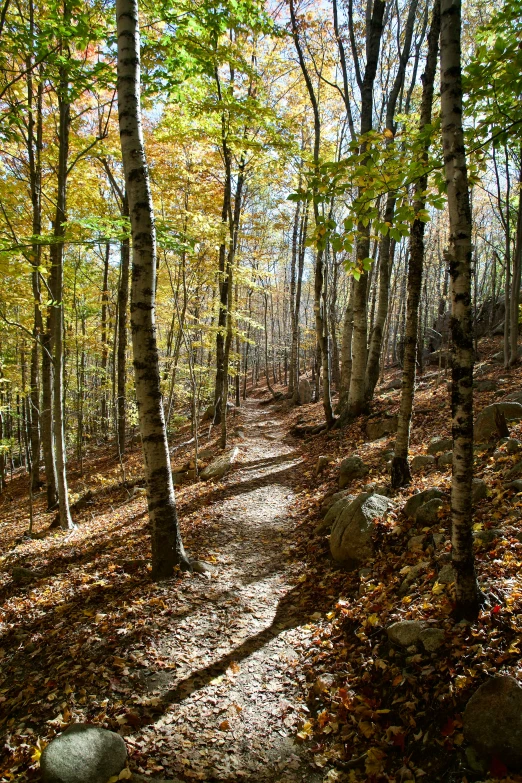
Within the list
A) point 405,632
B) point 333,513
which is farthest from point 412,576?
point 333,513

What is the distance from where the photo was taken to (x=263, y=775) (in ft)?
9.36

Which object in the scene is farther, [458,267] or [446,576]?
[446,576]

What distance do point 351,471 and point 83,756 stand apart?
19.1 ft

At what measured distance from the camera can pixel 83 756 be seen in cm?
273

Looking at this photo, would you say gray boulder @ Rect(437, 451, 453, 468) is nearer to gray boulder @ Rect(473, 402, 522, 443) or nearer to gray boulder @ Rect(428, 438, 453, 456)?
gray boulder @ Rect(428, 438, 453, 456)

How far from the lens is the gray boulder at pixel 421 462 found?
21.5ft

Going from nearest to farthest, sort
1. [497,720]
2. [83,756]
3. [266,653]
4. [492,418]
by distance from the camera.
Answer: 1. [497,720]
2. [83,756]
3. [266,653]
4. [492,418]

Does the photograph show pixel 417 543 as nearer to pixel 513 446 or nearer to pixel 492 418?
pixel 513 446

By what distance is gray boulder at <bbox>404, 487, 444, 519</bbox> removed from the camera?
5176 millimetres

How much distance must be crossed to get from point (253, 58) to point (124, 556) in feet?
51.8

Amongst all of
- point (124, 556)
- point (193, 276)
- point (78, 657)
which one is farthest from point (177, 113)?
point (78, 657)

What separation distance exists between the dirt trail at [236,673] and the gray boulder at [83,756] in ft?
1.14

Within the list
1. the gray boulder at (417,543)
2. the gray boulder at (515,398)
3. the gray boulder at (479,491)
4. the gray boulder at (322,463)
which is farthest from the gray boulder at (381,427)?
the gray boulder at (417,543)

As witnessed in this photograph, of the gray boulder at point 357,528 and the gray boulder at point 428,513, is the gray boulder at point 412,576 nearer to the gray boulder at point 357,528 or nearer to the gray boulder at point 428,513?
the gray boulder at point 428,513
